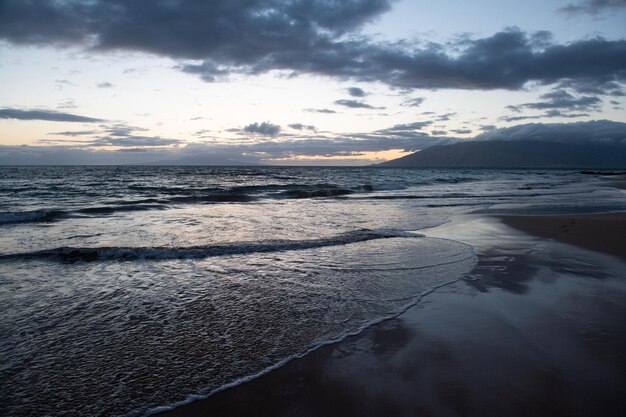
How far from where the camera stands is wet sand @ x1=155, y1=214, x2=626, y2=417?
10.1ft

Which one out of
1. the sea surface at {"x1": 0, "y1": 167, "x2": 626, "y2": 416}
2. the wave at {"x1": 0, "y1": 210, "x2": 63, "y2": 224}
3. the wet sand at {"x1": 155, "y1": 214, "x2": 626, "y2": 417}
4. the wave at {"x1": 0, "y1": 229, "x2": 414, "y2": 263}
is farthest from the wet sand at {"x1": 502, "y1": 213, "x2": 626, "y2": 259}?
the wave at {"x1": 0, "y1": 210, "x2": 63, "y2": 224}

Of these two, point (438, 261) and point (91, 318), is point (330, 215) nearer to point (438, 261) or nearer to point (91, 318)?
point (438, 261)

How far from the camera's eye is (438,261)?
805 cm

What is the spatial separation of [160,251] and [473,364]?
7.49m

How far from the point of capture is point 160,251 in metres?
8.99

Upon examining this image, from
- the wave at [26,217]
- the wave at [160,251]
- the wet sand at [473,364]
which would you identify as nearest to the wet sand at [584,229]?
the wet sand at [473,364]

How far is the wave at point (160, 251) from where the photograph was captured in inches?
334

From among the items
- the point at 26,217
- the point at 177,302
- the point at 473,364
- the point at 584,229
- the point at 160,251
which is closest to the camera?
the point at 473,364

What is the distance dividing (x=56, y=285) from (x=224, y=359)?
14.3ft

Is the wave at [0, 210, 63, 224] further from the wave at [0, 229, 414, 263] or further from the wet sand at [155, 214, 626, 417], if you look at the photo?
the wet sand at [155, 214, 626, 417]

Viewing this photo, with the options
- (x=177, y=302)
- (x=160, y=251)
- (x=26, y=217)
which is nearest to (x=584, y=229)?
(x=177, y=302)

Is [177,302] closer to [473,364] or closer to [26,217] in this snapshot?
[473,364]

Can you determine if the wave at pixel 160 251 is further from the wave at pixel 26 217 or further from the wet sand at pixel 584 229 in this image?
the wave at pixel 26 217

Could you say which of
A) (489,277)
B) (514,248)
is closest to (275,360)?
(489,277)
